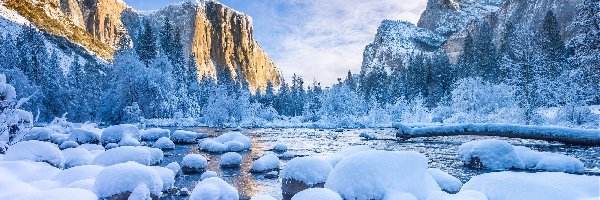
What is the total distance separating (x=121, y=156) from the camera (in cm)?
1062

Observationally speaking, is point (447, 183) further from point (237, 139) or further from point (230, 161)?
point (237, 139)

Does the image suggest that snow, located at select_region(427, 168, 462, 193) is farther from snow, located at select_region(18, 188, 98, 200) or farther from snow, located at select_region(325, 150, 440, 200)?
snow, located at select_region(18, 188, 98, 200)

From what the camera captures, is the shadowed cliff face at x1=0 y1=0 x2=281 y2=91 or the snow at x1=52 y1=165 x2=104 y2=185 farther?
the shadowed cliff face at x1=0 y1=0 x2=281 y2=91

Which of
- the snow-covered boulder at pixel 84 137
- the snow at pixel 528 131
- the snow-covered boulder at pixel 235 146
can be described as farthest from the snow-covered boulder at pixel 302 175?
the snow-covered boulder at pixel 84 137

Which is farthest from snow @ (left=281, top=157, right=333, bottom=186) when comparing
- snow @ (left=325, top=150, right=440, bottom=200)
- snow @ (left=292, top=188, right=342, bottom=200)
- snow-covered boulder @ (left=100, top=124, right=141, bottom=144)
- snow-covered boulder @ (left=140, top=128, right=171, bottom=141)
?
snow-covered boulder @ (left=140, top=128, right=171, bottom=141)

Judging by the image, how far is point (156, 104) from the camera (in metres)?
39.1

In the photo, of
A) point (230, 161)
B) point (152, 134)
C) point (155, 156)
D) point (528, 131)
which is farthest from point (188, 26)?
point (230, 161)

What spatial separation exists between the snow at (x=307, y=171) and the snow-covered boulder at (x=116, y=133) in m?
13.7

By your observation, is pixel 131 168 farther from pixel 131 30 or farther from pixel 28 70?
pixel 131 30

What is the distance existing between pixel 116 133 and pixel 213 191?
15096 mm

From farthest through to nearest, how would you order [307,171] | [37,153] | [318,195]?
[37,153], [307,171], [318,195]

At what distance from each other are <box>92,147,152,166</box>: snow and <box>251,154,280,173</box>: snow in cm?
313

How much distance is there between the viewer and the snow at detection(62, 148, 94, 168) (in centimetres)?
1120

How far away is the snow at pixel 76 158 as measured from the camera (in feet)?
36.7
